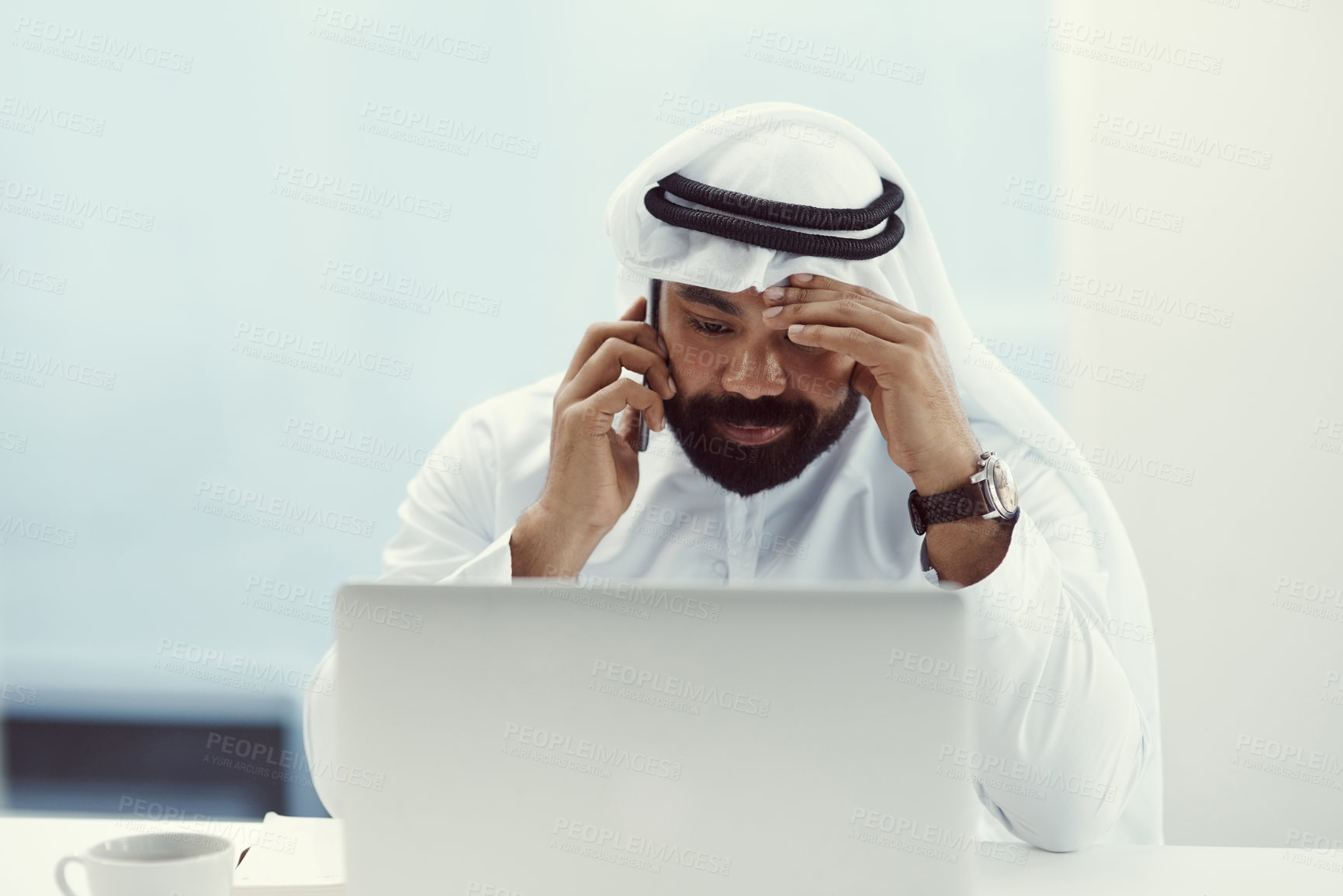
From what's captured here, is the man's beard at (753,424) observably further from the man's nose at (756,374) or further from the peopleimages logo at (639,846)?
the peopleimages logo at (639,846)

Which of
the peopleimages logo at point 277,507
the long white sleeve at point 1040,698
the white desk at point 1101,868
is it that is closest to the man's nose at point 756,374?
the long white sleeve at point 1040,698

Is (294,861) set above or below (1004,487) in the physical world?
below

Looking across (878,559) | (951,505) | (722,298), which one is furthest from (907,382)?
(878,559)

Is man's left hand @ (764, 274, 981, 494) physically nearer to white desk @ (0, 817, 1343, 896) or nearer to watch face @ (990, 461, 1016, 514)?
watch face @ (990, 461, 1016, 514)

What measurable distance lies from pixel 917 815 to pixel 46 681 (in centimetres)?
291

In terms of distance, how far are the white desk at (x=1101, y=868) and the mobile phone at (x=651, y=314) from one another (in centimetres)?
78

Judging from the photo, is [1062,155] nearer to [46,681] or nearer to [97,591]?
[97,591]

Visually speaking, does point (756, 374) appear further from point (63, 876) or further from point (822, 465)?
point (63, 876)

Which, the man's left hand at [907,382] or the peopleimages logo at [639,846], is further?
the man's left hand at [907,382]

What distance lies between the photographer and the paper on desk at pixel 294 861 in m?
0.97

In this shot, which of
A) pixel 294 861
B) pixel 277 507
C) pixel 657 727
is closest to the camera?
pixel 657 727

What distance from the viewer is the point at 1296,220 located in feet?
8.51

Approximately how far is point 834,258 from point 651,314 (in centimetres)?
35

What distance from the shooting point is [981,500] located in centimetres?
145
